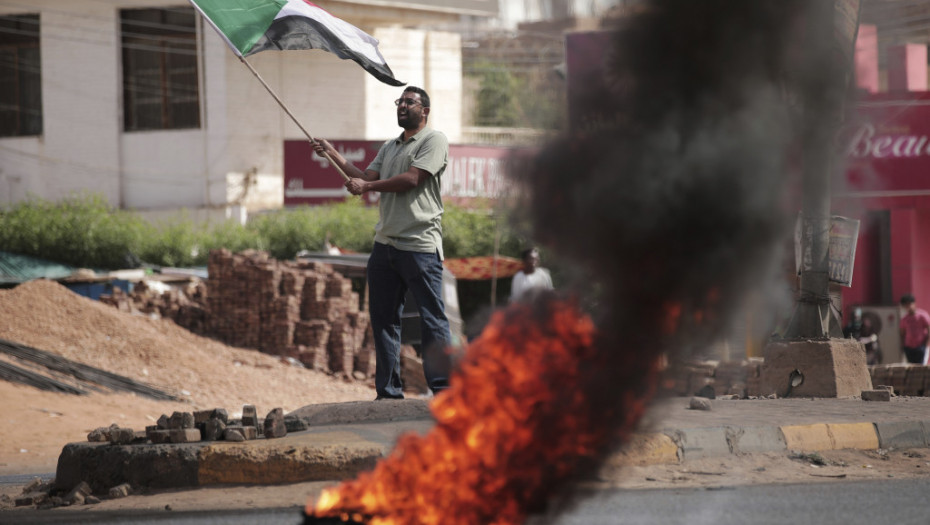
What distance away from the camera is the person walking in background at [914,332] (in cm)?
1656

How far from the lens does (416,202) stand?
23.2 feet

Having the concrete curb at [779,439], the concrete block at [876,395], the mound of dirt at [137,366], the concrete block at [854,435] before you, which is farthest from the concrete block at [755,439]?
the mound of dirt at [137,366]

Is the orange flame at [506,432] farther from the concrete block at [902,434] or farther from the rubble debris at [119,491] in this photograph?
the concrete block at [902,434]

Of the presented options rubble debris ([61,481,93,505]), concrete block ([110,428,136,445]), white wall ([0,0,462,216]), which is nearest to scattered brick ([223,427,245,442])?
concrete block ([110,428,136,445])

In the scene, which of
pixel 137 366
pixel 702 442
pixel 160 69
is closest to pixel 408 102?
pixel 702 442

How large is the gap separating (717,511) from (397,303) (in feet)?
9.10

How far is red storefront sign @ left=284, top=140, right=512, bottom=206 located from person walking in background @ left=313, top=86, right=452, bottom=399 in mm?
21155

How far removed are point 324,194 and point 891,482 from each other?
24.9 metres

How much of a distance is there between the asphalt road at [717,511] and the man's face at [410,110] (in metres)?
2.67

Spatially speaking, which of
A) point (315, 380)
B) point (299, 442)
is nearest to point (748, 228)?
point (299, 442)

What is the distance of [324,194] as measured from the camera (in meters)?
30.2

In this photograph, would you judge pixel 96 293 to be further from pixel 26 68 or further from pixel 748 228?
pixel 748 228

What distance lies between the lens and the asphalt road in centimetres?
493

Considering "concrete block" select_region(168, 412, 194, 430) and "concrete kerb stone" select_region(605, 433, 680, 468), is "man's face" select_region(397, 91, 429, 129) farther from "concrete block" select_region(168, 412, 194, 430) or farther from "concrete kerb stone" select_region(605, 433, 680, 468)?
"concrete kerb stone" select_region(605, 433, 680, 468)
